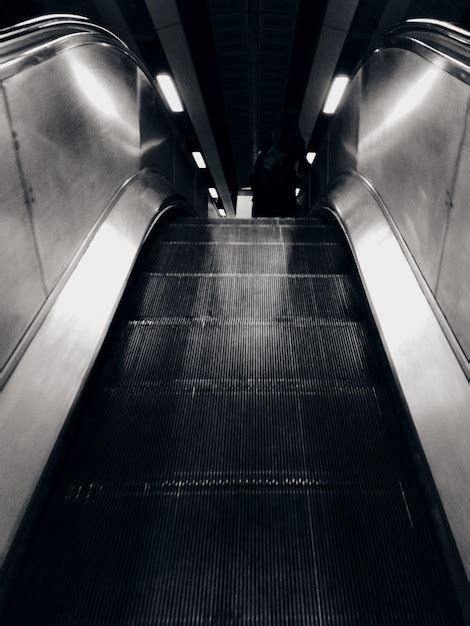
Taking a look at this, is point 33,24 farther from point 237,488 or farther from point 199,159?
point 199,159

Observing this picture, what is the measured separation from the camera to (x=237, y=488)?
1576mm

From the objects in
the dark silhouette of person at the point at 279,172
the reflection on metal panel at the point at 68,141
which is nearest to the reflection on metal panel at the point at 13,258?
the reflection on metal panel at the point at 68,141

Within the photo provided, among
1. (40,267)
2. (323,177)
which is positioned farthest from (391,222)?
(323,177)

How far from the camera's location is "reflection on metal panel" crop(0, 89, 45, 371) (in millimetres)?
1595

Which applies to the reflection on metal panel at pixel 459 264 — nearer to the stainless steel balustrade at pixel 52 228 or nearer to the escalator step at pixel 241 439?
the escalator step at pixel 241 439

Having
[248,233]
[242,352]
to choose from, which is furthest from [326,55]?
[242,352]

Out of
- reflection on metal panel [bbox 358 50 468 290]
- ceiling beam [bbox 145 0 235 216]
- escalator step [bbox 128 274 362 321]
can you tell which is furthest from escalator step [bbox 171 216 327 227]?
ceiling beam [bbox 145 0 235 216]

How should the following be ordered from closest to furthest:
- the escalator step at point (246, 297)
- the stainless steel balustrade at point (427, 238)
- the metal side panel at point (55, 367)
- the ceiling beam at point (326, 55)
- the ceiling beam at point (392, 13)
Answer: the metal side panel at point (55, 367) → the stainless steel balustrade at point (427, 238) → the escalator step at point (246, 297) → the ceiling beam at point (392, 13) → the ceiling beam at point (326, 55)

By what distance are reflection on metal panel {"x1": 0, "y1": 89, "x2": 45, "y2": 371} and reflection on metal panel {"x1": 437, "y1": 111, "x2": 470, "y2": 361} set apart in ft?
5.68

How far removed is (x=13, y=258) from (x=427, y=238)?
1923mm

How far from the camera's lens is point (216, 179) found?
16.7 m

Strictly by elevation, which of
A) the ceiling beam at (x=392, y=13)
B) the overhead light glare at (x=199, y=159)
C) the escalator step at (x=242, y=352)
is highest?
the ceiling beam at (x=392, y=13)

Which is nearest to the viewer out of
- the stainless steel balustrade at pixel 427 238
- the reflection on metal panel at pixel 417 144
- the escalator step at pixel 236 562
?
the escalator step at pixel 236 562

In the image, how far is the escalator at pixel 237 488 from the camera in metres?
1.27
